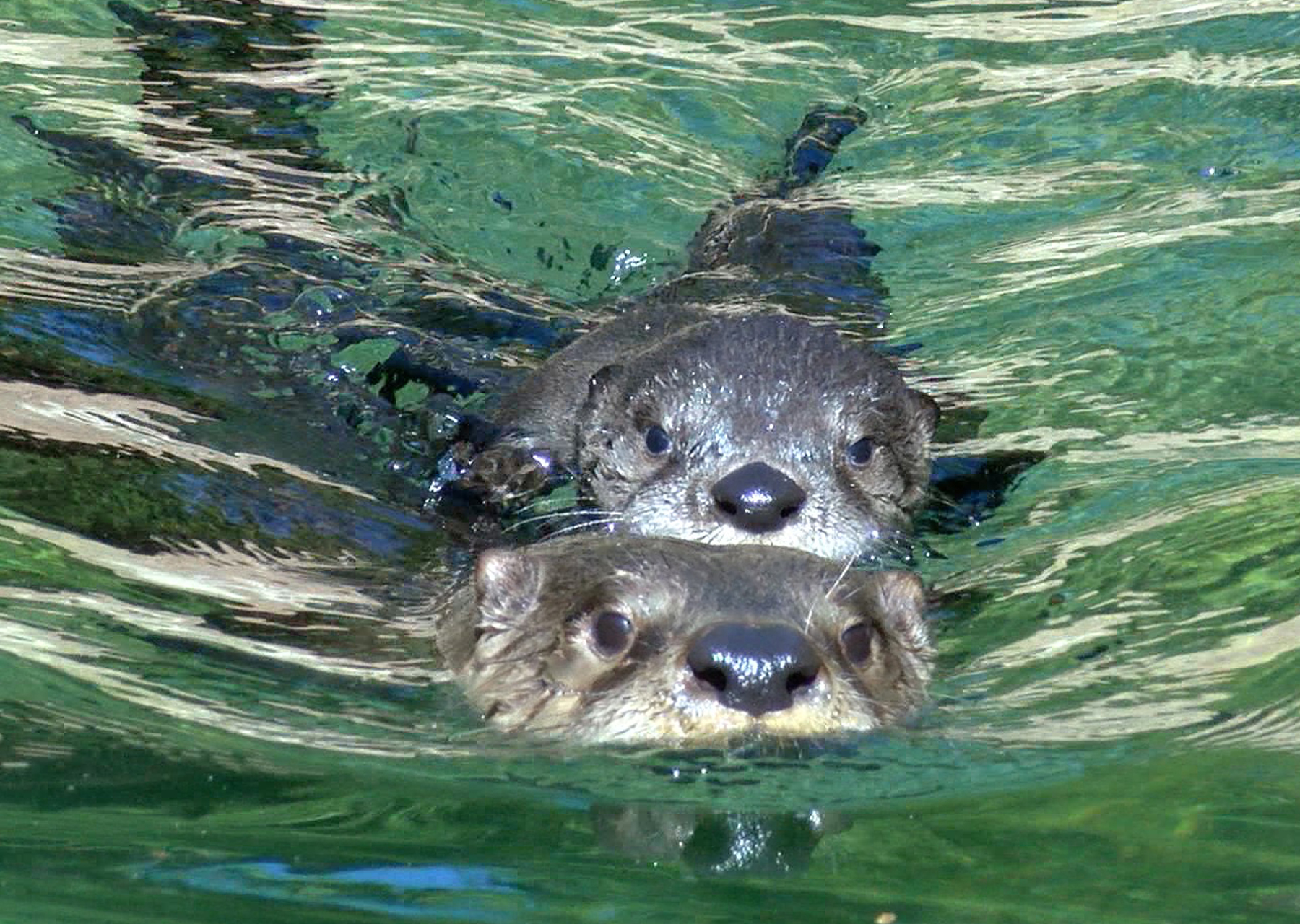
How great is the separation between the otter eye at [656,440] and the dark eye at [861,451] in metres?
0.43

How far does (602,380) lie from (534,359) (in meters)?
0.90

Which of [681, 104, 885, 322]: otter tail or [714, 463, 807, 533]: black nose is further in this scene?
[681, 104, 885, 322]: otter tail

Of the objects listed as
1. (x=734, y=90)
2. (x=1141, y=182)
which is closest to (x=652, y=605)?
(x=1141, y=182)

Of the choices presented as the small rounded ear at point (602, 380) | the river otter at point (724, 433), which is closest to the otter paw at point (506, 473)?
the river otter at point (724, 433)

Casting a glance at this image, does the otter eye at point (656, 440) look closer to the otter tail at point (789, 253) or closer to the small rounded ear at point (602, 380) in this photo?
the small rounded ear at point (602, 380)

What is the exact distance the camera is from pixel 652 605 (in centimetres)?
349

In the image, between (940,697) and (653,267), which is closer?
(940,697)

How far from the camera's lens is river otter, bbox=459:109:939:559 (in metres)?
4.89

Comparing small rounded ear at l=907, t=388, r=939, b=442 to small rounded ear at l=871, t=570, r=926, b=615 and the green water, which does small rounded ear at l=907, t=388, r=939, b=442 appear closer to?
the green water

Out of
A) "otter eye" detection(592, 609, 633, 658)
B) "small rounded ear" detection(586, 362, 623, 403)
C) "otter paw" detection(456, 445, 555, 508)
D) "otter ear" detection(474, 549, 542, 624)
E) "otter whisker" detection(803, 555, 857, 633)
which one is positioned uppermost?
"otter whisker" detection(803, 555, 857, 633)

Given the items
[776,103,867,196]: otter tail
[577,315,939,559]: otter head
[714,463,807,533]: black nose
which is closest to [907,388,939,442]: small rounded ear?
[577,315,939,559]: otter head

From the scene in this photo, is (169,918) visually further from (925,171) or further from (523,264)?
(925,171)

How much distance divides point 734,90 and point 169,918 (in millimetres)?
6465

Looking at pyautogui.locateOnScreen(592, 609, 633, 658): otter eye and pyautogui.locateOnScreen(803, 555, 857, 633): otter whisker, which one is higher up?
pyautogui.locateOnScreen(803, 555, 857, 633): otter whisker
